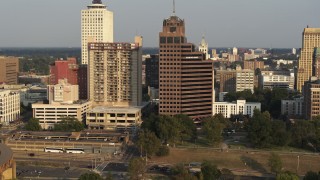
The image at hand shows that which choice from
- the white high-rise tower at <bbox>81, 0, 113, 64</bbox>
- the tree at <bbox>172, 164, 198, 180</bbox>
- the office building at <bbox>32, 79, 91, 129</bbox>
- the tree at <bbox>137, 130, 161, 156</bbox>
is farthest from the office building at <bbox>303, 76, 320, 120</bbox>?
the white high-rise tower at <bbox>81, 0, 113, 64</bbox>

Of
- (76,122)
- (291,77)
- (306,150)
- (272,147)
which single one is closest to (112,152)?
(76,122)

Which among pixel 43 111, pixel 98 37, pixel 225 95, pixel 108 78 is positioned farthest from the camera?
pixel 98 37

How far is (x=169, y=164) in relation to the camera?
55.0m

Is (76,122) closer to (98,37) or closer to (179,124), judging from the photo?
(179,124)

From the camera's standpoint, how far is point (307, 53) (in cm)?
12100

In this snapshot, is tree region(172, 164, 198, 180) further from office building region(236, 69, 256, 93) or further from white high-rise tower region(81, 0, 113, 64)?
white high-rise tower region(81, 0, 113, 64)

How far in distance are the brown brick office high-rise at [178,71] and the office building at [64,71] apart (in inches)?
899

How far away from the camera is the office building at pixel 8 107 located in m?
78.5

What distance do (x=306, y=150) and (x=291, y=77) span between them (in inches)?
2692

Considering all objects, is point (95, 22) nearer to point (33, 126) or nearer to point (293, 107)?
point (33, 126)

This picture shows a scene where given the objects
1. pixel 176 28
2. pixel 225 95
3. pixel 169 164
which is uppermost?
pixel 176 28

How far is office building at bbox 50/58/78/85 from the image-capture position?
289 feet

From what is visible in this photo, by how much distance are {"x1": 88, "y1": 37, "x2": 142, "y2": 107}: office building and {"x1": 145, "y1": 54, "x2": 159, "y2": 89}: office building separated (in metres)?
18.4

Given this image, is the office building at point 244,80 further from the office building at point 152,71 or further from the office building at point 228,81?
the office building at point 152,71
